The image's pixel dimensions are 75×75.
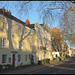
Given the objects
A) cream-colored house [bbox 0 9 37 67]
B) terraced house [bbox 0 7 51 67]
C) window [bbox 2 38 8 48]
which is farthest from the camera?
window [bbox 2 38 8 48]

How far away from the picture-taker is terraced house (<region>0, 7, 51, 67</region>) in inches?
768

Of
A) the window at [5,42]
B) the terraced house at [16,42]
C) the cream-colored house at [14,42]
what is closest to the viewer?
the cream-colored house at [14,42]

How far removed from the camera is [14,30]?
73.6 feet

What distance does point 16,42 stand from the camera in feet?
75.5

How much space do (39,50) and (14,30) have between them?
1112cm

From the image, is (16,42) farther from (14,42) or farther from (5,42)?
(5,42)

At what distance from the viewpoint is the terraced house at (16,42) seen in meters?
19.5

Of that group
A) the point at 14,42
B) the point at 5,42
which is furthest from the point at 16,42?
the point at 5,42

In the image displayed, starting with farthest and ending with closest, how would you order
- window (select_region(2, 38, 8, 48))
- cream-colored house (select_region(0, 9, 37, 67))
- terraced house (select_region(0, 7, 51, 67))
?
1. window (select_region(2, 38, 8, 48))
2. terraced house (select_region(0, 7, 51, 67))
3. cream-colored house (select_region(0, 9, 37, 67))

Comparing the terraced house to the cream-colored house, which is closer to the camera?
the cream-colored house

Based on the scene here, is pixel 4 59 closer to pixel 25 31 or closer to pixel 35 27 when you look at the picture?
pixel 25 31

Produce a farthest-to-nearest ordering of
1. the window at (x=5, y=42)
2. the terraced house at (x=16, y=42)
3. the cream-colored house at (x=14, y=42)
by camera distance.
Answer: the window at (x=5, y=42), the terraced house at (x=16, y=42), the cream-colored house at (x=14, y=42)

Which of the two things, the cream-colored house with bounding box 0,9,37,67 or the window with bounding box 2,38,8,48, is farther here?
the window with bounding box 2,38,8,48

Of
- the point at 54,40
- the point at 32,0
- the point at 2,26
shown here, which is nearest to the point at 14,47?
the point at 2,26
